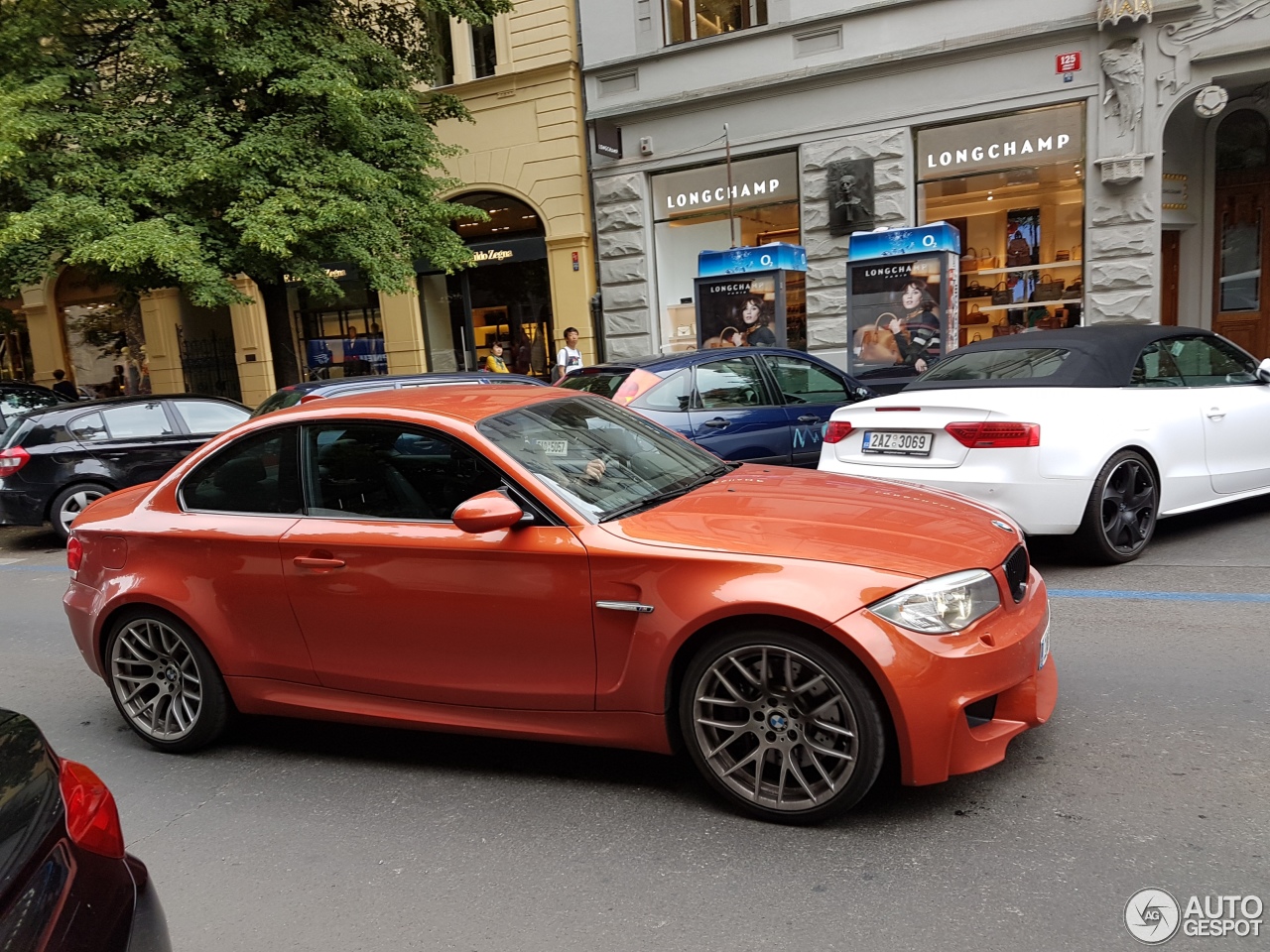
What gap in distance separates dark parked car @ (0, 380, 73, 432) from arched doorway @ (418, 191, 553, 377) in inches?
297

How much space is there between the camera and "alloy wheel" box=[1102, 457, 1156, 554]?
241 inches

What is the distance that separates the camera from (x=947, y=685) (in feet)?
10.1

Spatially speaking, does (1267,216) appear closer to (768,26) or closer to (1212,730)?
(768,26)

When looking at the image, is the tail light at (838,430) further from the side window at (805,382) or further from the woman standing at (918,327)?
the woman standing at (918,327)

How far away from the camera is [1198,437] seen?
659 centimetres

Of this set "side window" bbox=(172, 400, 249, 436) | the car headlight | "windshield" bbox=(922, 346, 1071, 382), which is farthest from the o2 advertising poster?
the car headlight

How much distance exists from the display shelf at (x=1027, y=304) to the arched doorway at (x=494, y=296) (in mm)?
8067

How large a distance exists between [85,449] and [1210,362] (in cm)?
1084

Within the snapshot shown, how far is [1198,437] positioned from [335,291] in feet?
36.1

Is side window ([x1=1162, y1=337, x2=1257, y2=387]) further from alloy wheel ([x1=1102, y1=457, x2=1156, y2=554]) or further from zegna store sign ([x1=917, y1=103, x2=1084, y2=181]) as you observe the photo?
zegna store sign ([x1=917, y1=103, x2=1084, y2=181])

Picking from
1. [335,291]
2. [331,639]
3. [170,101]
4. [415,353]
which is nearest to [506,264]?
[415,353]

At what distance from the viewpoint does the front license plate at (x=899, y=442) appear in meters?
6.30

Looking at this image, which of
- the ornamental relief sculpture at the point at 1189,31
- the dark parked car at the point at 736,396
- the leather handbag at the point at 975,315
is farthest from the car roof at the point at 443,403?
the ornamental relief sculpture at the point at 1189,31

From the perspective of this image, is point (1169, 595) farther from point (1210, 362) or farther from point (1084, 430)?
point (1210, 362)
